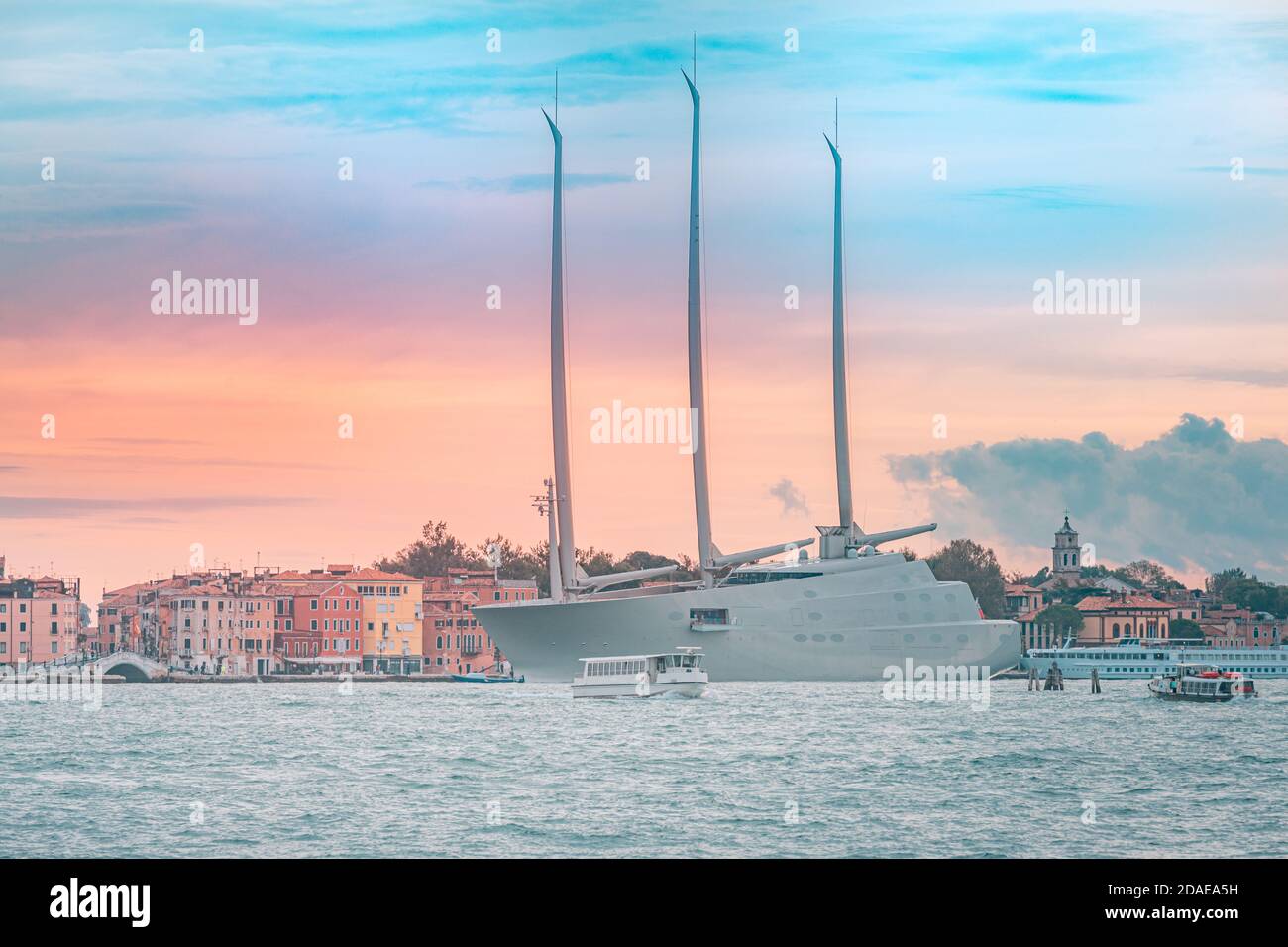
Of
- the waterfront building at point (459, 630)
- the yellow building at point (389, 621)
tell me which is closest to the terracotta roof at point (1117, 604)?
the waterfront building at point (459, 630)

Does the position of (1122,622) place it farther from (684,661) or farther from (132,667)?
(684,661)

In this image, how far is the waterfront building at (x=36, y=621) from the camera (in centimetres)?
10881

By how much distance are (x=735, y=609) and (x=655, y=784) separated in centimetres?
3835

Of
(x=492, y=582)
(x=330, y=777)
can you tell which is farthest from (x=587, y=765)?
(x=492, y=582)

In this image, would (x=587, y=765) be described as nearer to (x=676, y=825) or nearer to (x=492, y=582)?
(x=676, y=825)

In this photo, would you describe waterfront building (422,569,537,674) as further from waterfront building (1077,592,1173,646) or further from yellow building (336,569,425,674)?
waterfront building (1077,592,1173,646)

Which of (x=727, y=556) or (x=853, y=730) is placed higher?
(x=727, y=556)

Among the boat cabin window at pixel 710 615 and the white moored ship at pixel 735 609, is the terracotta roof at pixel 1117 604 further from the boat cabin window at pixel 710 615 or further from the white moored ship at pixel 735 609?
the boat cabin window at pixel 710 615

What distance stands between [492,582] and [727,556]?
161 feet

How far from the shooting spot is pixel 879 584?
222 feet

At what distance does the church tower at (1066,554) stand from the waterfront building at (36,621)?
268ft

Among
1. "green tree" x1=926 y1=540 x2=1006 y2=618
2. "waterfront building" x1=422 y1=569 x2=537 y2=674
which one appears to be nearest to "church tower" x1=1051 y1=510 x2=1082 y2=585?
"green tree" x1=926 y1=540 x2=1006 y2=618

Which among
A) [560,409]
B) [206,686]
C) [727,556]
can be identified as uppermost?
[560,409]

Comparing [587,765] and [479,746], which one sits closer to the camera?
[587,765]
